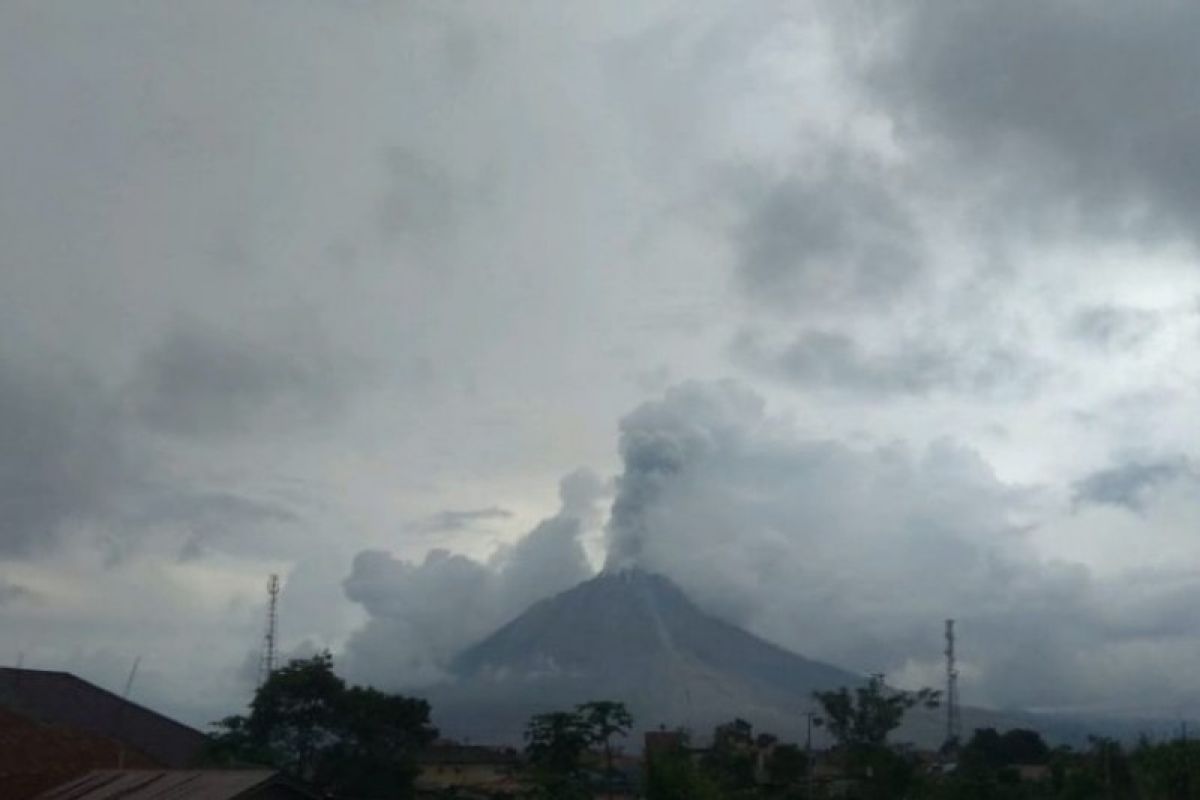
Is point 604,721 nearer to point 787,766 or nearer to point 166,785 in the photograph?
point 787,766

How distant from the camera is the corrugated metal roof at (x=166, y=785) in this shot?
2914cm

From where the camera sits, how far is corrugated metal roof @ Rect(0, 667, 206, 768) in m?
53.3

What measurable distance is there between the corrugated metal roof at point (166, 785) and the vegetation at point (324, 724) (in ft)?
58.3

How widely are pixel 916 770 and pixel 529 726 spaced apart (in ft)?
42.1

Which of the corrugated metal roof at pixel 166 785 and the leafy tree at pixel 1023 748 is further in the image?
the leafy tree at pixel 1023 748

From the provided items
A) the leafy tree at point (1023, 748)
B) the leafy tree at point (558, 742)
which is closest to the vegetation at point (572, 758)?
the leafy tree at point (558, 742)

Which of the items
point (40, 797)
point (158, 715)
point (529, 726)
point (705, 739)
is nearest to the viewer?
point (40, 797)

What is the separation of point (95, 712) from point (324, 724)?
785cm

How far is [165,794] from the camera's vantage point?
30.5 m

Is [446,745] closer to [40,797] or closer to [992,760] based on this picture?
[992,760]

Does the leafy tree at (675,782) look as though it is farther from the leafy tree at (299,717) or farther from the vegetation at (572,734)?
the leafy tree at (299,717)

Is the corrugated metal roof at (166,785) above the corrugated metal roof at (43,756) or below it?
below

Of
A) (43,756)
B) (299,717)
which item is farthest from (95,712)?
(43,756)

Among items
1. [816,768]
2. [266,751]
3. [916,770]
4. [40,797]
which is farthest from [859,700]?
[40,797]
